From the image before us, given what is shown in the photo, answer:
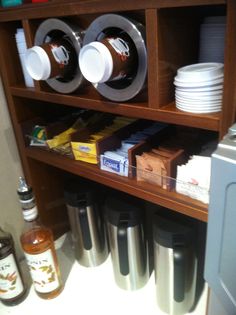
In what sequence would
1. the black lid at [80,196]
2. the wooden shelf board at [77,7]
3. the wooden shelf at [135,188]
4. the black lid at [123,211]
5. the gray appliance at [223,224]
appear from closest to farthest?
the gray appliance at [223,224]
the wooden shelf board at [77,7]
the wooden shelf at [135,188]
the black lid at [123,211]
the black lid at [80,196]

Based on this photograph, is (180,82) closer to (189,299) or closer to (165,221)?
(165,221)

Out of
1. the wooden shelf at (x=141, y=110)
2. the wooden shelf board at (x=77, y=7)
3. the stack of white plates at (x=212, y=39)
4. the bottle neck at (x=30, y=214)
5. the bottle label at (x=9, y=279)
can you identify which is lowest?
the bottle label at (x=9, y=279)

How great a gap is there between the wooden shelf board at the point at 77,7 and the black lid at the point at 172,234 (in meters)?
0.54

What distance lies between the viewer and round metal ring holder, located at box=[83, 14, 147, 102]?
61 centimetres

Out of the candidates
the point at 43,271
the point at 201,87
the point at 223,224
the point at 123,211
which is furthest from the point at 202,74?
the point at 43,271

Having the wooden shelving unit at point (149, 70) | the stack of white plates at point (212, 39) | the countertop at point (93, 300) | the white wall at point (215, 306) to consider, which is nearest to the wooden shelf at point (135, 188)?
the wooden shelving unit at point (149, 70)

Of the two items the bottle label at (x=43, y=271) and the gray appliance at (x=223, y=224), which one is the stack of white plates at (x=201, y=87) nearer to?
the gray appliance at (x=223, y=224)

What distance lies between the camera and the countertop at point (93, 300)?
94cm

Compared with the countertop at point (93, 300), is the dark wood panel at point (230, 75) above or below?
above

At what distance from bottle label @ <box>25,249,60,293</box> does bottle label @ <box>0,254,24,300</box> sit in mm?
47

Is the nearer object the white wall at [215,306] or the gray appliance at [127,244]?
the white wall at [215,306]

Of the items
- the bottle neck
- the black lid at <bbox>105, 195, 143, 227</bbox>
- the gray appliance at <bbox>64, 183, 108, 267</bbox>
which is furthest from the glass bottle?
the black lid at <bbox>105, 195, 143, 227</bbox>

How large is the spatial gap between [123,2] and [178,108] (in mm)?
235

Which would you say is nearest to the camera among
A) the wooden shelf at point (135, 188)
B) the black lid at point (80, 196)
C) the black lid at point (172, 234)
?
the wooden shelf at point (135, 188)
